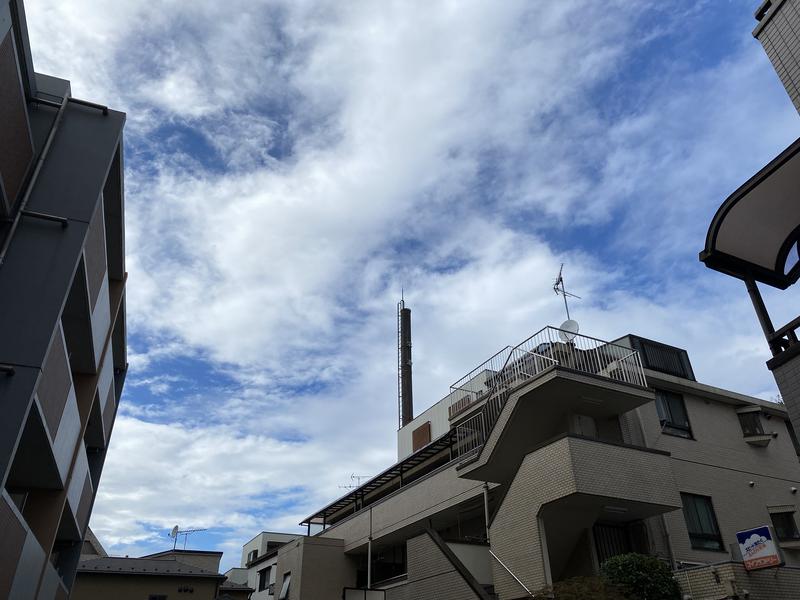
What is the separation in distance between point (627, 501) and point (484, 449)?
4352 millimetres

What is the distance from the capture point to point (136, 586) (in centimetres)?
2959

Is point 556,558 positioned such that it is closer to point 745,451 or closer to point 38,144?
point 745,451

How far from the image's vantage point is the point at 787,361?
25.0 feet

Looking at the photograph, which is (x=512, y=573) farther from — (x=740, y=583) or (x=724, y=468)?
(x=724, y=468)

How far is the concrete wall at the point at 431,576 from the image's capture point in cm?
1620

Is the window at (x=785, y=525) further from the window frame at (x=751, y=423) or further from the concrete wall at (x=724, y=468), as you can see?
the window frame at (x=751, y=423)

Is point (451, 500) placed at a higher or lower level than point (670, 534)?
higher

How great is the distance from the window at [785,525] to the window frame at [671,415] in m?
3.96

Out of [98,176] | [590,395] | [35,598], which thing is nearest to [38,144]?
[98,176]

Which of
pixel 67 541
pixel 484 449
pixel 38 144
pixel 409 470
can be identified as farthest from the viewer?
pixel 409 470

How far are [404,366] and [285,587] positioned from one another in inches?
1055

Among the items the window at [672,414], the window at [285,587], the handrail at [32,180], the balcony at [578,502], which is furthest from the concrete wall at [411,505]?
the handrail at [32,180]

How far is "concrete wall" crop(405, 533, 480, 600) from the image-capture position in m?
16.2

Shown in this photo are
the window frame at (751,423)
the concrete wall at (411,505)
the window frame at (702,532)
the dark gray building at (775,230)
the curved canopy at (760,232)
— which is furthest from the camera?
the concrete wall at (411,505)
